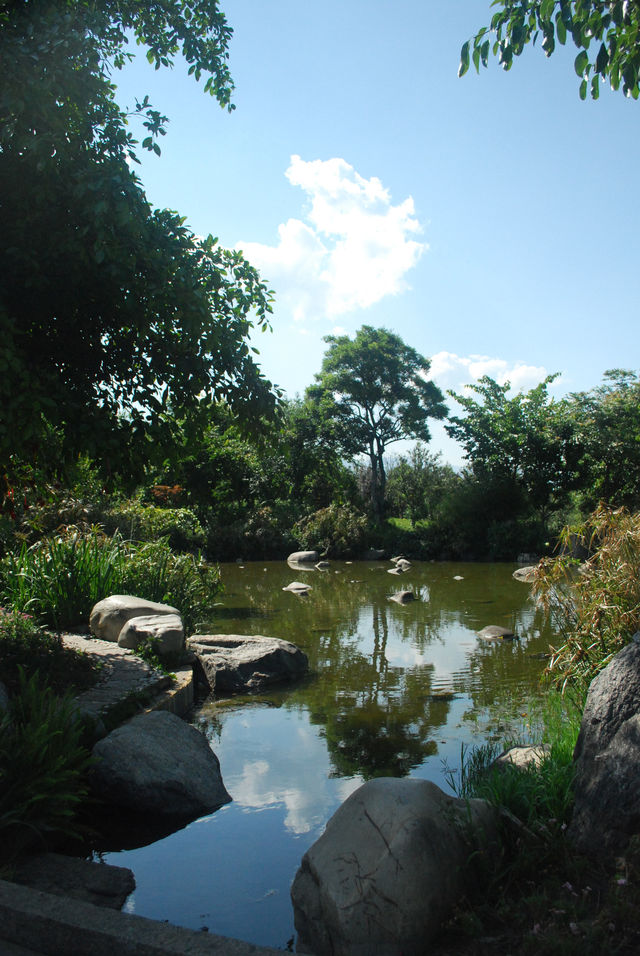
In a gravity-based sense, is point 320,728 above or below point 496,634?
below

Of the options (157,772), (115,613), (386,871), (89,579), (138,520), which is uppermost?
(138,520)

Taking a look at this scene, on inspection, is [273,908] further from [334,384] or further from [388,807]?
[334,384]

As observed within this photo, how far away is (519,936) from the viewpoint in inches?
110

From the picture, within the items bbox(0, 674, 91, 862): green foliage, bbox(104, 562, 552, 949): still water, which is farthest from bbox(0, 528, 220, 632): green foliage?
bbox(0, 674, 91, 862): green foliage

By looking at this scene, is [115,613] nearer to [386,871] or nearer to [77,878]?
[77,878]

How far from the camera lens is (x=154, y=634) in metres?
7.88

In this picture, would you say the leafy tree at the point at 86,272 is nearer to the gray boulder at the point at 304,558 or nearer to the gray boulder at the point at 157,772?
the gray boulder at the point at 157,772

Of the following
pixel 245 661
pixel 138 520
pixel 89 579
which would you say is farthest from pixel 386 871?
pixel 138 520

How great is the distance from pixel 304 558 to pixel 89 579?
16.5m

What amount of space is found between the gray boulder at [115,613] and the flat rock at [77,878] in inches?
179

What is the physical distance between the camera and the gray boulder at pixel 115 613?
8.34 meters

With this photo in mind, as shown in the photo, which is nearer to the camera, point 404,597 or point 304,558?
point 404,597

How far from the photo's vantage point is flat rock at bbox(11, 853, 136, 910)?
352 centimetres

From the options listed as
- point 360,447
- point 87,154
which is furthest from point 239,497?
point 87,154
